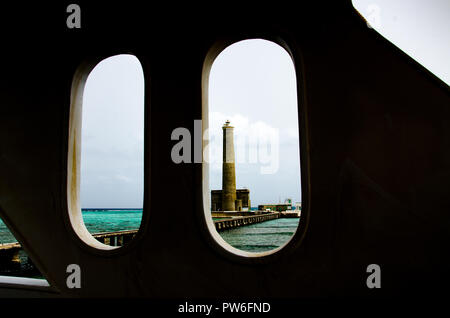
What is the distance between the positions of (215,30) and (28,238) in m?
2.37

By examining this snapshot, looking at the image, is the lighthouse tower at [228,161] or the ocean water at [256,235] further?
the lighthouse tower at [228,161]

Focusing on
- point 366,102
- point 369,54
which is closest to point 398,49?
point 369,54

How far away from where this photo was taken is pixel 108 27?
9.09 ft

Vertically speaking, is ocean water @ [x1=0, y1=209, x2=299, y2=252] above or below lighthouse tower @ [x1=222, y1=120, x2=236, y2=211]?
below

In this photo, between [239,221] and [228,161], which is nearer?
[228,161]

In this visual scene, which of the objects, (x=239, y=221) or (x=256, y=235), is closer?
(x=256, y=235)

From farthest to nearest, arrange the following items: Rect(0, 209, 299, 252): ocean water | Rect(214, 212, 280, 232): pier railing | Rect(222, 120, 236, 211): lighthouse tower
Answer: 1. Rect(222, 120, 236, 211): lighthouse tower
2. Rect(214, 212, 280, 232): pier railing
3. Rect(0, 209, 299, 252): ocean water

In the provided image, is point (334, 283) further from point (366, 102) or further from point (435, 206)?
point (366, 102)

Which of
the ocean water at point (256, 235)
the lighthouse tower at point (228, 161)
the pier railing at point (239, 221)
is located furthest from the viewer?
the lighthouse tower at point (228, 161)

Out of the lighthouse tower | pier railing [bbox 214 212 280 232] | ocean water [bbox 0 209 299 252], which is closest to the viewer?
ocean water [bbox 0 209 299 252]

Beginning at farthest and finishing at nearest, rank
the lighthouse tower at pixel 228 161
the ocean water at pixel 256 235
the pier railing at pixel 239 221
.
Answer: the lighthouse tower at pixel 228 161
the pier railing at pixel 239 221
the ocean water at pixel 256 235

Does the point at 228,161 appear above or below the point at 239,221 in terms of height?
above

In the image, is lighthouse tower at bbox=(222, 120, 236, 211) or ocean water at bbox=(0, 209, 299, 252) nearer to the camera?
ocean water at bbox=(0, 209, 299, 252)

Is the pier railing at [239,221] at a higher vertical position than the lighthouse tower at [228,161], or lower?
lower
